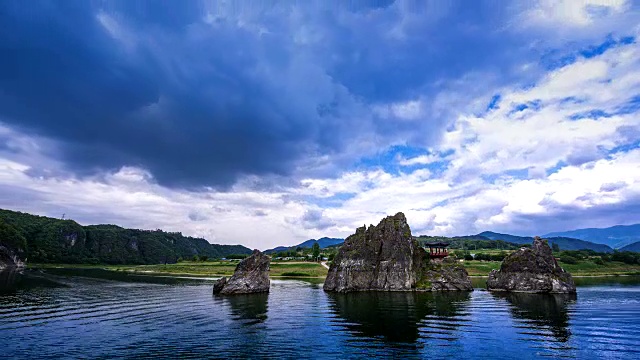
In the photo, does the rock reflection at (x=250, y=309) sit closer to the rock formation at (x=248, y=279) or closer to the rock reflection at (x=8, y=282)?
the rock formation at (x=248, y=279)

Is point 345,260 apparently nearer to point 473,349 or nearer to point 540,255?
point 540,255

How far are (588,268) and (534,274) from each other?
118018 millimetres

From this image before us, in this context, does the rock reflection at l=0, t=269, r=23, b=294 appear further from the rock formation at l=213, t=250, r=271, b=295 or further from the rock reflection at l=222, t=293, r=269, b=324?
the rock reflection at l=222, t=293, r=269, b=324

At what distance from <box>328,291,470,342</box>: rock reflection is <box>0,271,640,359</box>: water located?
16cm

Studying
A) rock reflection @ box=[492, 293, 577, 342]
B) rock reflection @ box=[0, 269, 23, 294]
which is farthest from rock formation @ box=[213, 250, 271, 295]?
rock reflection @ box=[492, 293, 577, 342]

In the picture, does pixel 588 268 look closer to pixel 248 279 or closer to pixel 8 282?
pixel 248 279

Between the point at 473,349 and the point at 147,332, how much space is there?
36606mm

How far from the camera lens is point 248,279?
94438mm

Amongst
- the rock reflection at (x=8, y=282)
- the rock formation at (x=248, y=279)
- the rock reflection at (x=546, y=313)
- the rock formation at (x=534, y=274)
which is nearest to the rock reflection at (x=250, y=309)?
the rock formation at (x=248, y=279)

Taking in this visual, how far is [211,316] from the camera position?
181ft

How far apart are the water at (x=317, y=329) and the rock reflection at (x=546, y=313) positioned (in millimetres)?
164

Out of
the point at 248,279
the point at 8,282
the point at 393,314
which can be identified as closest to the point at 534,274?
the point at 393,314

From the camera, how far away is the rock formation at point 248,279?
3612 inches

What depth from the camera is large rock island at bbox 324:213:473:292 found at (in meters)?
99.2
